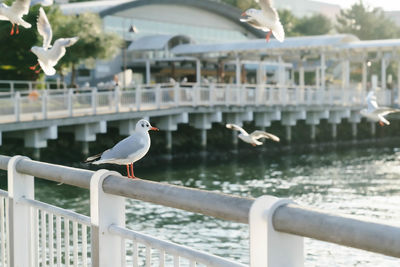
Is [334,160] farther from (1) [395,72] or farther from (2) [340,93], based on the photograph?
(1) [395,72]

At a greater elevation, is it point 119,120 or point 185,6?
point 185,6

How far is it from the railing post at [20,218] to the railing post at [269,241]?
2.43 m

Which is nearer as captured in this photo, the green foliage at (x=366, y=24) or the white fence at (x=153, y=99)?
the white fence at (x=153, y=99)

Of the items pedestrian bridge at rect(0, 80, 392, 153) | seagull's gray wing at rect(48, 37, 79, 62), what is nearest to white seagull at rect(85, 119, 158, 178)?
seagull's gray wing at rect(48, 37, 79, 62)

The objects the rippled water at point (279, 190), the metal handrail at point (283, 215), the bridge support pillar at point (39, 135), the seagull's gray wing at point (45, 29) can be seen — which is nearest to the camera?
the metal handrail at point (283, 215)

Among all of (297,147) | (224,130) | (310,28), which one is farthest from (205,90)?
(310,28)

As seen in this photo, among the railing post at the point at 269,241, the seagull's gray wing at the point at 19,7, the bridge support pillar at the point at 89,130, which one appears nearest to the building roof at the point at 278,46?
the bridge support pillar at the point at 89,130

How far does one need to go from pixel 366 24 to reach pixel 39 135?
232 feet

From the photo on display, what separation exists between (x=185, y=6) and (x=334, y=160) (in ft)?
86.6

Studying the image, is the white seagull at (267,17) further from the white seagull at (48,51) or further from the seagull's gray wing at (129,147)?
the white seagull at (48,51)

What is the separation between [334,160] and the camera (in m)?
33.5

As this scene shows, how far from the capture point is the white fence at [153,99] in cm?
2502

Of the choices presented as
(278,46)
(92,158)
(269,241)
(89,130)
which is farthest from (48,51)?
(278,46)

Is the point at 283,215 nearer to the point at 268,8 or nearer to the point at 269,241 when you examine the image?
Answer: the point at 269,241
